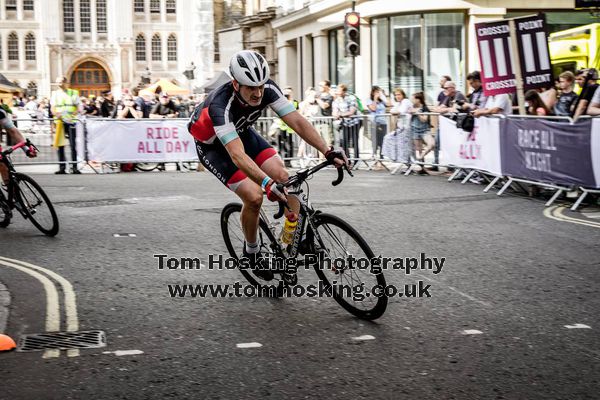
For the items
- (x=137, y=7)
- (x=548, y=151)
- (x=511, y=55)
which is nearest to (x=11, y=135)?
(x=548, y=151)

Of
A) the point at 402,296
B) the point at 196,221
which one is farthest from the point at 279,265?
the point at 196,221

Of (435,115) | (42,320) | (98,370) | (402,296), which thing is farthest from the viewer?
(435,115)

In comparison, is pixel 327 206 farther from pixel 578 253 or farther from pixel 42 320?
pixel 42 320

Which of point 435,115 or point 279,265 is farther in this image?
point 435,115

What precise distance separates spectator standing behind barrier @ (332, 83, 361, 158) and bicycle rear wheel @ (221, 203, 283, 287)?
12972 mm

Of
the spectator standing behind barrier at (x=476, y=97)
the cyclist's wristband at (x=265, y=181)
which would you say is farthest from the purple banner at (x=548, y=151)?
the cyclist's wristband at (x=265, y=181)

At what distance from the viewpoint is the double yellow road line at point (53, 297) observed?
5809 millimetres

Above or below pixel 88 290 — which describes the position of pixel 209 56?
above

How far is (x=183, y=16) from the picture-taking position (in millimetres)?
108312

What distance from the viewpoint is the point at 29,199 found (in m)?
10.0

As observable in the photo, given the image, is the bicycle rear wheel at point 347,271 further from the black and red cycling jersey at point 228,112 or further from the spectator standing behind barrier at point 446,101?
the spectator standing behind barrier at point 446,101

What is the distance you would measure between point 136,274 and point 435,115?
36.5 ft

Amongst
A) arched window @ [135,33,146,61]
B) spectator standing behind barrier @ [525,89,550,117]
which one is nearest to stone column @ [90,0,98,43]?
arched window @ [135,33,146,61]

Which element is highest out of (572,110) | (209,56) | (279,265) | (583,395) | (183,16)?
(183,16)
